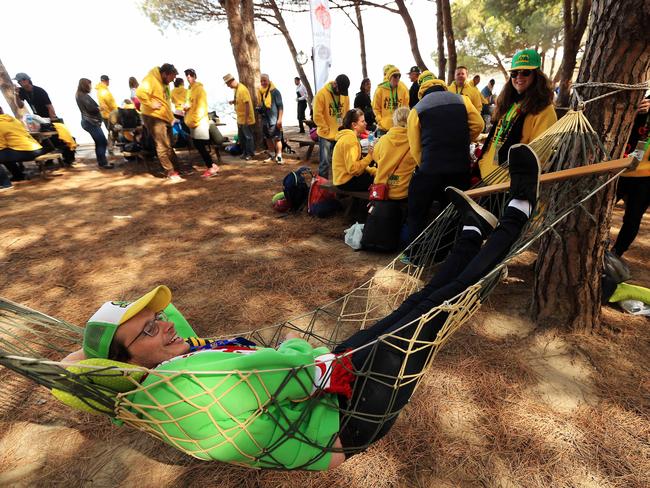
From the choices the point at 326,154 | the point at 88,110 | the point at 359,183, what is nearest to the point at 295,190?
the point at 359,183

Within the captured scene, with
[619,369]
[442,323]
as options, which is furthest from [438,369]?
[619,369]

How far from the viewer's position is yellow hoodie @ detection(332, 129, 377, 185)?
316cm

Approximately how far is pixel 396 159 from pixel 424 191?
42 centimetres

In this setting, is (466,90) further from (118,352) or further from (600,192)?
(118,352)

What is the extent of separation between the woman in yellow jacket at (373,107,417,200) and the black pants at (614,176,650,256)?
1406 millimetres

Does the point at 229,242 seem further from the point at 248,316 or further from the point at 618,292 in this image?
the point at 618,292

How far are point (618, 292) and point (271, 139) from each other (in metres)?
6.35

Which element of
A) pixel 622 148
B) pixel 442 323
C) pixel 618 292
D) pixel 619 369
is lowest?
pixel 619 369

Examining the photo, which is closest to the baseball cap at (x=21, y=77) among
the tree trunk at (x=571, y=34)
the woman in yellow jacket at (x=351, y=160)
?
the woman in yellow jacket at (x=351, y=160)

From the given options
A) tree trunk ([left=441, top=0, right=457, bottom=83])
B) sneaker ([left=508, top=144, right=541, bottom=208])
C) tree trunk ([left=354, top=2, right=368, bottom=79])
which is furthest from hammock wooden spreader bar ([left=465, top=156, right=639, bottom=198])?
tree trunk ([left=354, top=2, right=368, bottom=79])

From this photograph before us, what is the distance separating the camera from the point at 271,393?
968 mm

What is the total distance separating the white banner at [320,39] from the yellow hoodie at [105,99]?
14.9 ft

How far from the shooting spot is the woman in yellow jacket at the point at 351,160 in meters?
3.18

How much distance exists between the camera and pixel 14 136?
17.3ft
